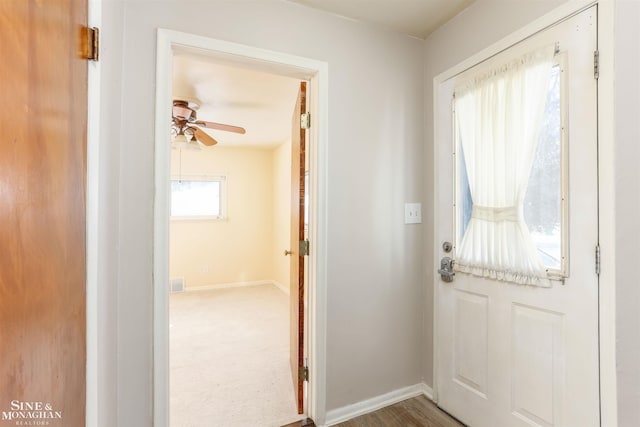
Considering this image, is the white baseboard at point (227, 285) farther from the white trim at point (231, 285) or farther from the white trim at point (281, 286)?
the white trim at point (281, 286)

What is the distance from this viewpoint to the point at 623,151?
57 cm

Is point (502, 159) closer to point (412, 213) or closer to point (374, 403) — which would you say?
Answer: point (412, 213)

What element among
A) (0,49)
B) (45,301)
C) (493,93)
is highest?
(493,93)

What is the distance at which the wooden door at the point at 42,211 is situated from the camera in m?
0.51

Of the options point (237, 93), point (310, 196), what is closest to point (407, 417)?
point (310, 196)

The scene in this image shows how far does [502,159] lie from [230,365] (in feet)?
8.16

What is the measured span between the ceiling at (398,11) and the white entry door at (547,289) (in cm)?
41

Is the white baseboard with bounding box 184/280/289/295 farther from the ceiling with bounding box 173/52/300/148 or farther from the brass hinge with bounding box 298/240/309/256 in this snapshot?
the brass hinge with bounding box 298/240/309/256

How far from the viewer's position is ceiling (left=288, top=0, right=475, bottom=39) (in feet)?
5.54

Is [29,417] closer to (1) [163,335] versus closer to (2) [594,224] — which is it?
(1) [163,335]

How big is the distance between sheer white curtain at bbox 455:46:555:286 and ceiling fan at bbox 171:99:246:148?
221 centimetres

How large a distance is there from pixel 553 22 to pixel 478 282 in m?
1.29

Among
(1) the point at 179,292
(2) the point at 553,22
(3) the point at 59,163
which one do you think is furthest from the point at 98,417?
(1) the point at 179,292

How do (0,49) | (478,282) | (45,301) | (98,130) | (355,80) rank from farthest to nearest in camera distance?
(355,80), (478,282), (98,130), (45,301), (0,49)
